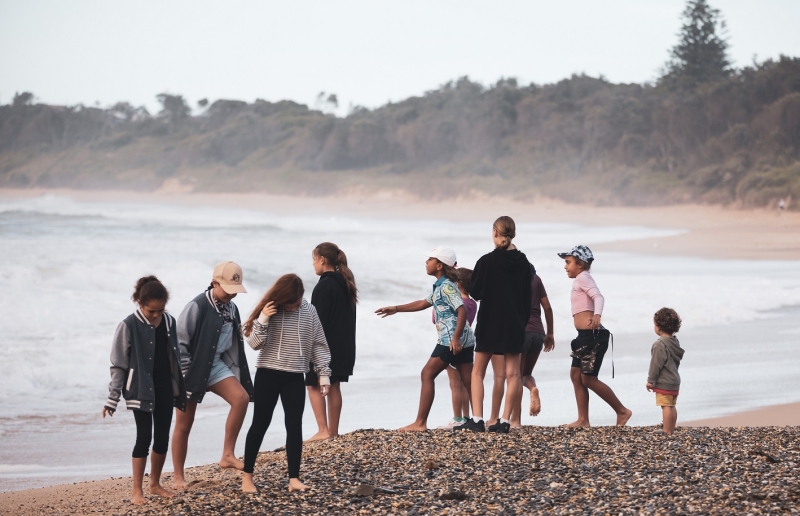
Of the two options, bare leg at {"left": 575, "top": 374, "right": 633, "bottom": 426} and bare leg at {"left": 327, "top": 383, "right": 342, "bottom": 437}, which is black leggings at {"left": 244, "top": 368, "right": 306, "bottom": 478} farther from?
bare leg at {"left": 575, "top": 374, "right": 633, "bottom": 426}

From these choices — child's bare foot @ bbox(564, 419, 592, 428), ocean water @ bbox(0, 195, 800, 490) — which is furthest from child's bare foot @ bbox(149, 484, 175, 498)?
child's bare foot @ bbox(564, 419, 592, 428)

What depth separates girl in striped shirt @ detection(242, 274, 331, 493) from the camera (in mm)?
5336

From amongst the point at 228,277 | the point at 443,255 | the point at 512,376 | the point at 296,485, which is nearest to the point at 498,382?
the point at 512,376

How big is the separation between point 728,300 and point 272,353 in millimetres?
12864

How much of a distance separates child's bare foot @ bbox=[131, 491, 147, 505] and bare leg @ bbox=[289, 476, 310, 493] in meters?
0.86

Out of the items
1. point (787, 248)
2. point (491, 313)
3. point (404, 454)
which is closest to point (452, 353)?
point (491, 313)

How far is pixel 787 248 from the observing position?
29578 mm

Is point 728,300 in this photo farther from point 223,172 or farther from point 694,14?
point 223,172

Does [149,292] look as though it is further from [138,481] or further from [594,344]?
[594,344]

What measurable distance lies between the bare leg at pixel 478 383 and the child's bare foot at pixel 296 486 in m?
1.73

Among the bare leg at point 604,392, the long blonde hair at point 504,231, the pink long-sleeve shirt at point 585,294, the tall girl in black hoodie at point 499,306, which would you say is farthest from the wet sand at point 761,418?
the long blonde hair at point 504,231

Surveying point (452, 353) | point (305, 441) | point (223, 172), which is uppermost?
point (223, 172)

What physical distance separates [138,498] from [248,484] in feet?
2.13

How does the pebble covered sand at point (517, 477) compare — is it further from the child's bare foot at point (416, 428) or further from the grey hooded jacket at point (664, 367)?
the grey hooded jacket at point (664, 367)
